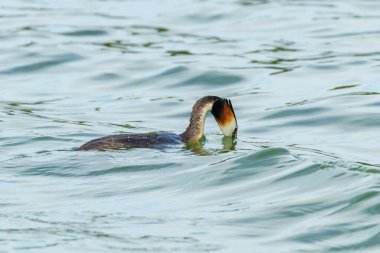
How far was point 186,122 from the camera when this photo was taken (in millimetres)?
15219

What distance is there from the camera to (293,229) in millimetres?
10078

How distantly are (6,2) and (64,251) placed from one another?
15026mm

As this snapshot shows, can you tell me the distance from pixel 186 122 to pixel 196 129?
1.79 meters

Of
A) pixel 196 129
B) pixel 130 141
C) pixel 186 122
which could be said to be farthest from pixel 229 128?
pixel 186 122

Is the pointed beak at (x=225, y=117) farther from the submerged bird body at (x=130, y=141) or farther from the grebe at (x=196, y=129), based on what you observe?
the submerged bird body at (x=130, y=141)

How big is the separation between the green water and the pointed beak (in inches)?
5.2

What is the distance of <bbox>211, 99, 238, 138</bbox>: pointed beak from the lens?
13.4 meters

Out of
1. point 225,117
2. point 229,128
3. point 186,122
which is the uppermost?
point 225,117

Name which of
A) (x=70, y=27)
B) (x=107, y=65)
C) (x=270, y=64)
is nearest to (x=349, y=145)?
(x=270, y=64)

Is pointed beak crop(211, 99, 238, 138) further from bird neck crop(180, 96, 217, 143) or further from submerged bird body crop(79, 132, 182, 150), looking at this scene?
submerged bird body crop(79, 132, 182, 150)

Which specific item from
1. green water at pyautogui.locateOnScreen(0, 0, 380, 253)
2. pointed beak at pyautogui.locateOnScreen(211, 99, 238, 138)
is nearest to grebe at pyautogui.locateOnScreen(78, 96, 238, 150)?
pointed beak at pyautogui.locateOnScreen(211, 99, 238, 138)

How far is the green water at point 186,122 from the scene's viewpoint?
10.1 m

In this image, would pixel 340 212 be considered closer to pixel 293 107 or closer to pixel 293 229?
pixel 293 229

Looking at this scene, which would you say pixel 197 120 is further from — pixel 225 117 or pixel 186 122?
pixel 186 122
